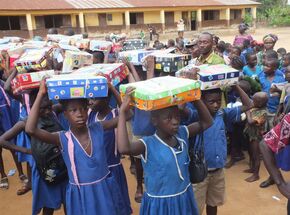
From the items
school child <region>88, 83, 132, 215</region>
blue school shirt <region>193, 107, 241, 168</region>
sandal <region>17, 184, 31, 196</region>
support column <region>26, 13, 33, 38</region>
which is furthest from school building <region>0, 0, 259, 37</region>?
blue school shirt <region>193, 107, 241, 168</region>

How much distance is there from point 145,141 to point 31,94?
1164 millimetres

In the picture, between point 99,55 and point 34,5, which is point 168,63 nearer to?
point 99,55

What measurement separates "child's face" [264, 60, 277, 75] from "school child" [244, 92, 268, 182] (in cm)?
55

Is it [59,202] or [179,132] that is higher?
[179,132]

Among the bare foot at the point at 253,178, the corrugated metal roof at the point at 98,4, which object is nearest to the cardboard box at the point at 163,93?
the bare foot at the point at 253,178

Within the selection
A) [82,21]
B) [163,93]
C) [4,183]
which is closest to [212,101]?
[163,93]

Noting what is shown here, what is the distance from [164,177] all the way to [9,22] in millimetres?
24094

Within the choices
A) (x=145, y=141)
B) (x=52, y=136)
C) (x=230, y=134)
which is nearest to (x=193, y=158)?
(x=145, y=141)

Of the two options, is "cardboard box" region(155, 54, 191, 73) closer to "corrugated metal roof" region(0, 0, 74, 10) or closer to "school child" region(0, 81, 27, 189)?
"school child" region(0, 81, 27, 189)

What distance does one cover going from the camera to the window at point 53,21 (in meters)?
24.7

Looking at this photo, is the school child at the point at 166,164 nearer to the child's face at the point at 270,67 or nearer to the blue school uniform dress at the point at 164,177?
the blue school uniform dress at the point at 164,177

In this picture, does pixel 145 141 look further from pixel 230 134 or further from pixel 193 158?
pixel 230 134

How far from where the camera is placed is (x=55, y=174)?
266 centimetres

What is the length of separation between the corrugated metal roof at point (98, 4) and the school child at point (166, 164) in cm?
2319
